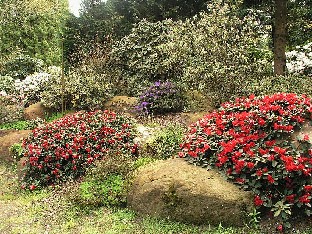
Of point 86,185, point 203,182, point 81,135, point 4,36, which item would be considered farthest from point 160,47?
point 4,36

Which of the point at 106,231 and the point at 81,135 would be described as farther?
the point at 81,135

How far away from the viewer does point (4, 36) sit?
2152cm

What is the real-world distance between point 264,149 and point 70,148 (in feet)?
13.3

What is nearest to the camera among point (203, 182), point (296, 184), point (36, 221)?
point (296, 184)

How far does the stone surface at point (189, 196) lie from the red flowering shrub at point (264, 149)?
0.69 feet

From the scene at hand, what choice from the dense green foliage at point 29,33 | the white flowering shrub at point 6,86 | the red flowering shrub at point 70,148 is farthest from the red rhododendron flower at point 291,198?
the dense green foliage at point 29,33

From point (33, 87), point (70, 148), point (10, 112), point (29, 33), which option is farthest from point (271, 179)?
point (29, 33)

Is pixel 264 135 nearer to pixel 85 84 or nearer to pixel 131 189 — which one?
pixel 131 189

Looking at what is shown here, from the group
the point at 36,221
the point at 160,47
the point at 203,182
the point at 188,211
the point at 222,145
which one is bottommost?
the point at 36,221

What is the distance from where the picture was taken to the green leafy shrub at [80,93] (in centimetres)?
1262

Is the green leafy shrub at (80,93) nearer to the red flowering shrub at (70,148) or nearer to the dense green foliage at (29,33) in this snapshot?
the red flowering shrub at (70,148)

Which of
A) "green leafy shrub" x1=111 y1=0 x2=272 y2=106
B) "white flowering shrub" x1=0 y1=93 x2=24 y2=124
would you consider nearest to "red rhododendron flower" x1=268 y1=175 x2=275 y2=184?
"green leafy shrub" x1=111 y1=0 x2=272 y2=106

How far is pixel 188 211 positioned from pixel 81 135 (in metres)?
3.45

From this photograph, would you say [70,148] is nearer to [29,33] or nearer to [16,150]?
[16,150]
